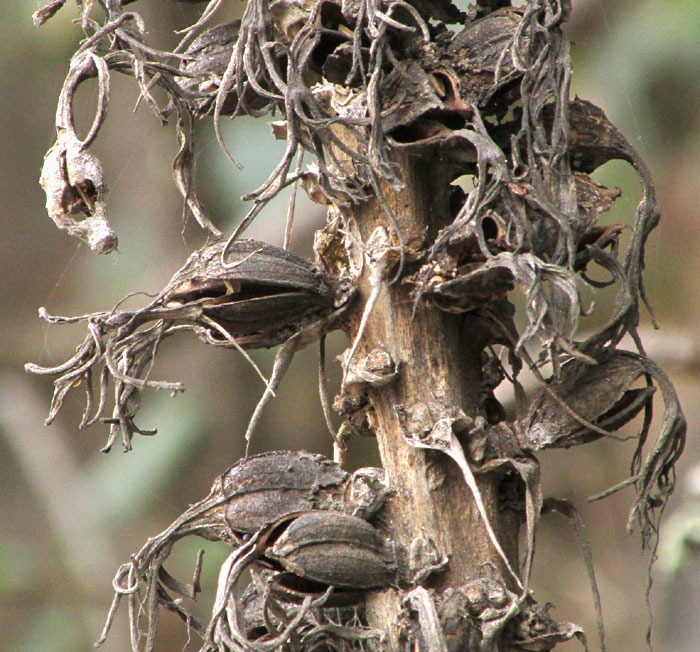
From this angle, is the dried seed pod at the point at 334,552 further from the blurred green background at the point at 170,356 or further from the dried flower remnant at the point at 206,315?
the blurred green background at the point at 170,356

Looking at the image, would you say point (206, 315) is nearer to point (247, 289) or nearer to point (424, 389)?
point (247, 289)

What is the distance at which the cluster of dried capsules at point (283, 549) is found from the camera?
0.60 metres

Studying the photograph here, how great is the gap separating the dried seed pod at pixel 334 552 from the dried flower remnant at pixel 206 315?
0.10 m

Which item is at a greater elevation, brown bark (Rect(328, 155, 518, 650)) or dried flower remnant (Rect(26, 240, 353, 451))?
dried flower remnant (Rect(26, 240, 353, 451))

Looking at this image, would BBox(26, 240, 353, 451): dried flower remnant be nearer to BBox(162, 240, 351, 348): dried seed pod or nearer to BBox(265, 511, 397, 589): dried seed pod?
BBox(162, 240, 351, 348): dried seed pod

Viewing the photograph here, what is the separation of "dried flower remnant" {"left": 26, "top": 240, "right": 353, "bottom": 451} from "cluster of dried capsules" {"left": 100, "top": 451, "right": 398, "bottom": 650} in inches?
2.9

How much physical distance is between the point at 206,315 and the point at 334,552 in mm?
175

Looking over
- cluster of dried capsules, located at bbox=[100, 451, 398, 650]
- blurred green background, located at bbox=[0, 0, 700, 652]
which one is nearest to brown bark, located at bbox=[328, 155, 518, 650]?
cluster of dried capsules, located at bbox=[100, 451, 398, 650]

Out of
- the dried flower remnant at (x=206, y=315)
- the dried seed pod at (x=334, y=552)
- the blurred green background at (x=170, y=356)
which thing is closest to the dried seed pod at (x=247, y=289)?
the dried flower remnant at (x=206, y=315)

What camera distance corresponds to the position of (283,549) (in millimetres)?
600

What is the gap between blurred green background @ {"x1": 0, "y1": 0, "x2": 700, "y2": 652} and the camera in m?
1.79

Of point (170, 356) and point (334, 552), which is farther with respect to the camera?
point (170, 356)

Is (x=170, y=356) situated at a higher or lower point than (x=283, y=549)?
higher

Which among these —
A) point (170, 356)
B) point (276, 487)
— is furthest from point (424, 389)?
point (170, 356)
